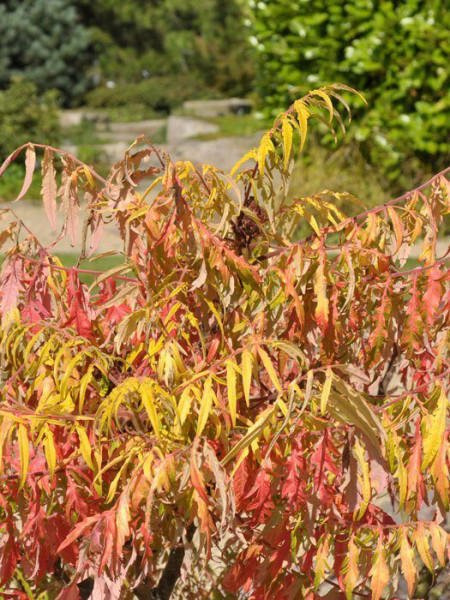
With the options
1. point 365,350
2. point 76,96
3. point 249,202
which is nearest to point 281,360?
point 365,350

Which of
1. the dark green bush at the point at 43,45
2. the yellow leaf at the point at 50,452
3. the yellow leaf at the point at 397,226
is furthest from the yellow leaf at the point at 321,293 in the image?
the dark green bush at the point at 43,45

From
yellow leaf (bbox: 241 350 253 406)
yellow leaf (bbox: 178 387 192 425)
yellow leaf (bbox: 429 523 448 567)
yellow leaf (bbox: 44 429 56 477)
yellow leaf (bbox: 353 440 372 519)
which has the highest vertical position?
yellow leaf (bbox: 241 350 253 406)

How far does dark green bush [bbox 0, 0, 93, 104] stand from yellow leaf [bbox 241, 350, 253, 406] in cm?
1474

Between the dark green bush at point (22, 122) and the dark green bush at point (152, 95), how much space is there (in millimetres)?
4723

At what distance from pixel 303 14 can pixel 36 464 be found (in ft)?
21.3

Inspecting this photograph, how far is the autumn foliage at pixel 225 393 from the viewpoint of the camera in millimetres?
1465

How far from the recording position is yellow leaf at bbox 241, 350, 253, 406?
1.38 metres

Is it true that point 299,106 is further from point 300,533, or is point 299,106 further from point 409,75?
point 409,75

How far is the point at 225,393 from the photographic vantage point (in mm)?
1667

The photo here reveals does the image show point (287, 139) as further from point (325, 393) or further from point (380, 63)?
point (380, 63)

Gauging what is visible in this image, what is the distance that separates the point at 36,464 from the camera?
62.9 inches

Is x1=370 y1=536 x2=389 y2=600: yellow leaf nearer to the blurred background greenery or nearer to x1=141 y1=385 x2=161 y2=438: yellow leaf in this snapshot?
x1=141 y1=385 x2=161 y2=438: yellow leaf

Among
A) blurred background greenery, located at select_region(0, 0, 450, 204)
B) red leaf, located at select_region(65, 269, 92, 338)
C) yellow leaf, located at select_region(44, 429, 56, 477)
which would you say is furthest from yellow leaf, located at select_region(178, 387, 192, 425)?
blurred background greenery, located at select_region(0, 0, 450, 204)

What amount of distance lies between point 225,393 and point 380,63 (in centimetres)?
591
